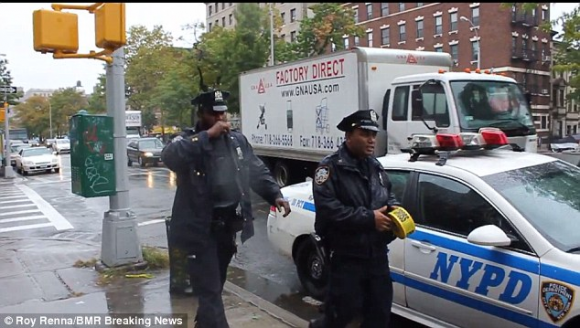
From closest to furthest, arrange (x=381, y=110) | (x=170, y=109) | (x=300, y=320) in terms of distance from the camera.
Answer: (x=300, y=320) < (x=381, y=110) < (x=170, y=109)

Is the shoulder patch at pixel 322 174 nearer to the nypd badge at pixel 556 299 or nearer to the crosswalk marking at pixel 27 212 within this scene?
the nypd badge at pixel 556 299

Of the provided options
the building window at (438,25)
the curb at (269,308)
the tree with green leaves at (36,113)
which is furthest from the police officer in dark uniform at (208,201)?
the tree with green leaves at (36,113)

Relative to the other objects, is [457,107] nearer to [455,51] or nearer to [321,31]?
[321,31]

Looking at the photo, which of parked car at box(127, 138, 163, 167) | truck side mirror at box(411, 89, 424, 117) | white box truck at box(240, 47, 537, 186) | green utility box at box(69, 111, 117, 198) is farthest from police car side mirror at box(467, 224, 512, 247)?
parked car at box(127, 138, 163, 167)

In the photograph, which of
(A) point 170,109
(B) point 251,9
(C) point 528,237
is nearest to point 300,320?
(C) point 528,237

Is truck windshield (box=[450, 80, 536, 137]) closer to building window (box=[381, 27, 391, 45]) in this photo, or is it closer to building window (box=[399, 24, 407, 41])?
building window (box=[399, 24, 407, 41])

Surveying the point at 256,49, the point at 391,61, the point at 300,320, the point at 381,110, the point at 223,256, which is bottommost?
the point at 300,320

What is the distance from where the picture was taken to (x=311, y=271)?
18.5ft

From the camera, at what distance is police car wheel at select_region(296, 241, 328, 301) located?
5.47 metres

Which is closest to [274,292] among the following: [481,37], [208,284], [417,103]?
[208,284]

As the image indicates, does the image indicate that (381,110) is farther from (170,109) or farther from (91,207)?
(170,109)

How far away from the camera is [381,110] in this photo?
10.7 meters

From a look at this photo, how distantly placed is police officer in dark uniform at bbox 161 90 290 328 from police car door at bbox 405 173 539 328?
1164 millimetres

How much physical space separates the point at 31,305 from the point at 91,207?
28.5ft
